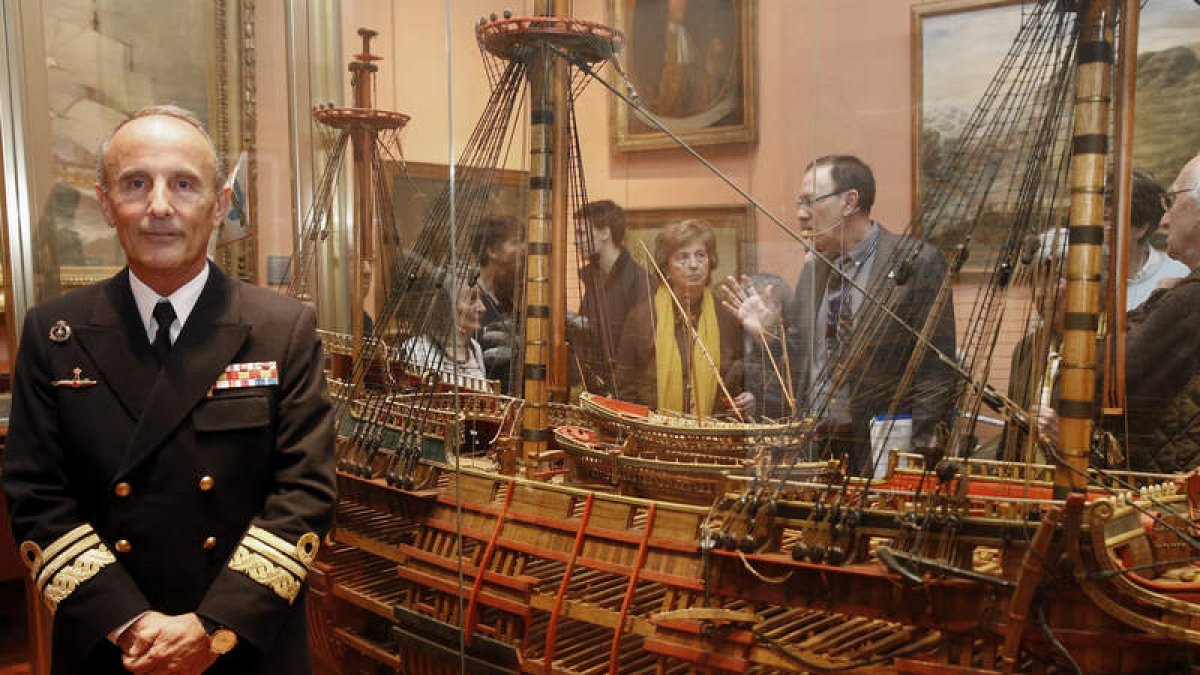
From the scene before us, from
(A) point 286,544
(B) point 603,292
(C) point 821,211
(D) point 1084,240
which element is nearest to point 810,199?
(C) point 821,211

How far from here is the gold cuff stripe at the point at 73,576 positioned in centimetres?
196

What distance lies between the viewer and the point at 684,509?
8.67ft

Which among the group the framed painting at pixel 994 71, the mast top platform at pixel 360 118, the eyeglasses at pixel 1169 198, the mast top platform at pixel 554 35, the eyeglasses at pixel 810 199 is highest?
the mast top platform at pixel 554 35

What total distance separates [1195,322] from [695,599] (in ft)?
A: 4.67

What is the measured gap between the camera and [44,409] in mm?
2057

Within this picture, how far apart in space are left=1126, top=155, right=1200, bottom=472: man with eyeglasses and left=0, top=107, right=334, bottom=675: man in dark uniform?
6.40 feet

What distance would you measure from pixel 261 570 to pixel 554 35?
1.95m

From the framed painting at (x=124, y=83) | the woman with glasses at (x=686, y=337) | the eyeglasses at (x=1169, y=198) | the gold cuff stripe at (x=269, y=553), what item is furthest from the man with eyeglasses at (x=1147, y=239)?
the framed painting at (x=124, y=83)

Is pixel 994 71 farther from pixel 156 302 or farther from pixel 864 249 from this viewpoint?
pixel 156 302

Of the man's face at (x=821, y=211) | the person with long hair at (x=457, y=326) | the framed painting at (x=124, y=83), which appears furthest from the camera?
the framed painting at (x=124, y=83)

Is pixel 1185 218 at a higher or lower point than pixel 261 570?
higher

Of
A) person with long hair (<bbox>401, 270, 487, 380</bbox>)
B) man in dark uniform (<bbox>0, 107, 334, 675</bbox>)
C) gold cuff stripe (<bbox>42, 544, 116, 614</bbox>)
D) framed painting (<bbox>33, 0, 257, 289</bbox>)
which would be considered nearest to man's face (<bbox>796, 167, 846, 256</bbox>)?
person with long hair (<bbox>401, 270, 487, 380</bbox>)

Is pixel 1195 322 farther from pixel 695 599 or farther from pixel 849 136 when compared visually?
pixel 695 599

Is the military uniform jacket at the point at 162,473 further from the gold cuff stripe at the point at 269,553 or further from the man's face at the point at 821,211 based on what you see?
the man's face at the point at 821,211
